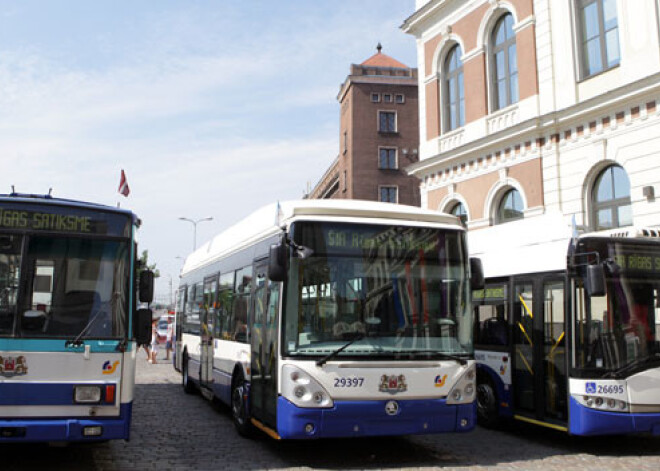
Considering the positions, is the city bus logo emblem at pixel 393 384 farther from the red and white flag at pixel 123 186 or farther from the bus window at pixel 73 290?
→ the red and white flag at pixel 123 186

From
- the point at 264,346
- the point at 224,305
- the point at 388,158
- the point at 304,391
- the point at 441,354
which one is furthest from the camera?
the point at 388,158

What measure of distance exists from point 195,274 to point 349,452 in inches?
279

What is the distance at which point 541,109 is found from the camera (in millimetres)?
19578

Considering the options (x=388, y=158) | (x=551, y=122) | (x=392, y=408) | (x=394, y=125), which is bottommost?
(x=392, y=408)

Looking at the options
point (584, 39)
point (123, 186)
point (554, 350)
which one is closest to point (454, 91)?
point (584, 39)

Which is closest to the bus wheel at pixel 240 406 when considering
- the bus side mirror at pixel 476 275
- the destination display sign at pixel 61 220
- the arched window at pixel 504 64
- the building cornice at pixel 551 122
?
the destination display sign at pixel 61 220

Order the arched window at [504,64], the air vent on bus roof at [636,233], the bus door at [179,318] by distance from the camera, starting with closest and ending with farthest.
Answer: the air vent on bus roof at [636,233] → the bus door at [179,318] → the arched window at [504,64]

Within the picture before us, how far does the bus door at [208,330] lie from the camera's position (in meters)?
11.8

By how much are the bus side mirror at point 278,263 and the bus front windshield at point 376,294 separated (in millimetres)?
237

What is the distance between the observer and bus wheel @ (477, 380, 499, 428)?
10.2 metres

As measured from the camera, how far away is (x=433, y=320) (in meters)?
7.77

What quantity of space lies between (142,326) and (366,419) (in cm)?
253

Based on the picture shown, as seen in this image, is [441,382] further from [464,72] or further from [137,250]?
[464,72]

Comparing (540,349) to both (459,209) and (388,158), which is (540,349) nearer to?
(459,209)
